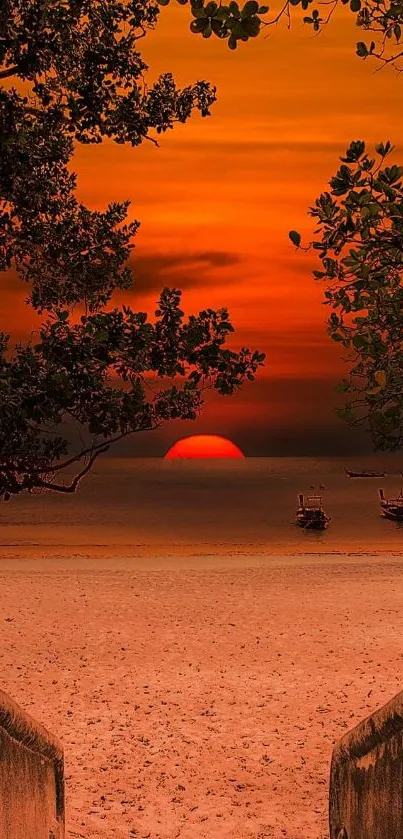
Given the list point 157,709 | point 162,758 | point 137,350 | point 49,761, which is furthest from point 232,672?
point 49,761

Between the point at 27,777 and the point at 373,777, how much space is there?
5.19ft

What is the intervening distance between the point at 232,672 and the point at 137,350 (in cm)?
648

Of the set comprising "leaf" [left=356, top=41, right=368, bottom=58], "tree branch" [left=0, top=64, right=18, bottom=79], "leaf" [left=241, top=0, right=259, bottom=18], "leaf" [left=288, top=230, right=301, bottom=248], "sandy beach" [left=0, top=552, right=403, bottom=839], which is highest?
"tree branch" [left=0, top=64, right=18, bottom=79]

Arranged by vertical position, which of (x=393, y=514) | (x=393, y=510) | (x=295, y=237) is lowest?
(x=393, y=514)

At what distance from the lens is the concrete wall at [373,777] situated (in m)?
3.72

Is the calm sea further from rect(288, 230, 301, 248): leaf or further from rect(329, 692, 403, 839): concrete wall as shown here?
rect(329, 692, 403, 839): concrete wall

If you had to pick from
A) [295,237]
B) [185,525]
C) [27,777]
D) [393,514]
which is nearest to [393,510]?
[393,514]

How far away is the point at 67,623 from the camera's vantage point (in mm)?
17438

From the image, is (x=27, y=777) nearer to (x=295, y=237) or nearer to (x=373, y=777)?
(x=373, y=777)

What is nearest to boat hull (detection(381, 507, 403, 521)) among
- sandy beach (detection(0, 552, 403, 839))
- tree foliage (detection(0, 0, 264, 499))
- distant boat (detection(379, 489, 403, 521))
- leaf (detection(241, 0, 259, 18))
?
distant boat (detection(379, 489, 403, 521))

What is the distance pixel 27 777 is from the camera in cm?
437

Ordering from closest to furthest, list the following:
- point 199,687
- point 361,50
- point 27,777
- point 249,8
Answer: point 249,8
point 27,777
point 361,50
point 199,687

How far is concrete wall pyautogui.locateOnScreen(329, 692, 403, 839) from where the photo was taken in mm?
3721

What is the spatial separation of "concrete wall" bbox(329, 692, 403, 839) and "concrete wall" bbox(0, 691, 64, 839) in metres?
1.43
